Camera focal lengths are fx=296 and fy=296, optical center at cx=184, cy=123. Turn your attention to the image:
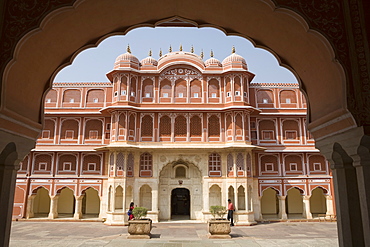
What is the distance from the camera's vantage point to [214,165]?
20656 mm

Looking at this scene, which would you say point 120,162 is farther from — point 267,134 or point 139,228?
point 267,134

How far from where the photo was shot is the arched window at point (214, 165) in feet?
67.2

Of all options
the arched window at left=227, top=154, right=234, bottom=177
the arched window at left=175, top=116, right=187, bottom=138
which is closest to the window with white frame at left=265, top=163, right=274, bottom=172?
the arched window at left=227, top=154, right=234, bottom=177

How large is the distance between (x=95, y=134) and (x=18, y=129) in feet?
57.3

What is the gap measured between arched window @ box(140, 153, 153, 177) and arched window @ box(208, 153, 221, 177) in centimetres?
411

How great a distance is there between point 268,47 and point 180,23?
1958 mm

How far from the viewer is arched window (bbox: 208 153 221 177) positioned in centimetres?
2048

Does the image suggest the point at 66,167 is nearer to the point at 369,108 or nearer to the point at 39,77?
the point at 39,77

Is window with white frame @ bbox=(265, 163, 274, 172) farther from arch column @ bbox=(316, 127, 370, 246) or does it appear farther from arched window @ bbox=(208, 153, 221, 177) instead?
arch column @ bbox=(316, 127, 370, 246)

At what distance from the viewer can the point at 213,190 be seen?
20.7 meters

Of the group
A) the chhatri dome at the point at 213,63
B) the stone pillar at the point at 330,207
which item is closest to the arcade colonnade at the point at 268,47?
the chhatri dome at the point at 213,63

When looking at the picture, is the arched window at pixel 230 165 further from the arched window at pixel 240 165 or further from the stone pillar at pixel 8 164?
the stone pillar at pixel 8 164

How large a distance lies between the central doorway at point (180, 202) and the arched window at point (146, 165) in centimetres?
326

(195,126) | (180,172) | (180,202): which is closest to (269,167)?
(195,126)
